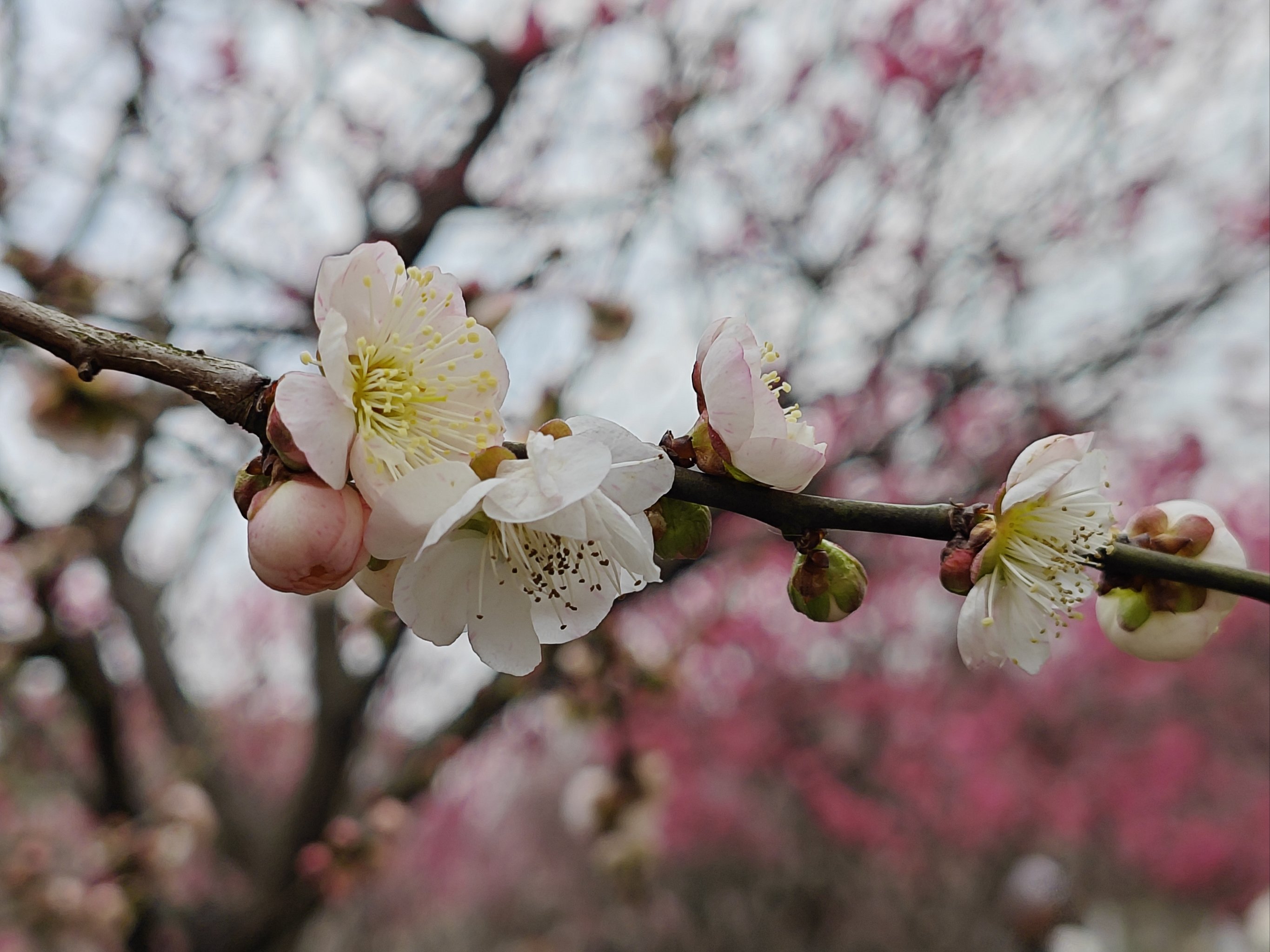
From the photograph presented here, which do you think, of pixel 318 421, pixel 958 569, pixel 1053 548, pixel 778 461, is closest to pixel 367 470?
pixel 318 421

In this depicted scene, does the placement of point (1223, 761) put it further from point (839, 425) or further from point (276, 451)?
point (276, 451)

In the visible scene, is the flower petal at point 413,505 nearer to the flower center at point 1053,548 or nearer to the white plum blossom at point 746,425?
the white plum blossom at point 746,425

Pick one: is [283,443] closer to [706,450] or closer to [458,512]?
[458,512]

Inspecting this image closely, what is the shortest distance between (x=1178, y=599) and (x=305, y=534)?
2.02 ft

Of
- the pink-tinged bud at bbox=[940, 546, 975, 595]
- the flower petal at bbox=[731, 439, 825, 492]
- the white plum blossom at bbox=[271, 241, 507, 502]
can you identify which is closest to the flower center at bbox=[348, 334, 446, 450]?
the white plum blossom at bbox=[271, 241, 507, 502]

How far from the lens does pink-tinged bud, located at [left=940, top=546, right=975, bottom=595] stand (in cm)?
56

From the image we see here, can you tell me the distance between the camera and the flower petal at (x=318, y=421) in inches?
18.5

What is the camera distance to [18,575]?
2150 mm

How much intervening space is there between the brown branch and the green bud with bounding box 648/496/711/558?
253mm

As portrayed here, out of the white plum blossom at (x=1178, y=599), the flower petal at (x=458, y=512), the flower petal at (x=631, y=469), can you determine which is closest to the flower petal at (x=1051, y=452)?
the white plum blossom at (x=1178, y=599)

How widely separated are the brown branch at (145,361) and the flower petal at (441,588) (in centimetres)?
13

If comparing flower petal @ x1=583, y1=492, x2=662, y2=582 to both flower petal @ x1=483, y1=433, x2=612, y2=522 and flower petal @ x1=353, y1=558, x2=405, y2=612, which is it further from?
flower petal @ x1=353, y1=558, x2=405, y2=612

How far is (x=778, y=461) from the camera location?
525 mm

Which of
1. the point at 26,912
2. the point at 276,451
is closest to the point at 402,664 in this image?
the point at 26,912
